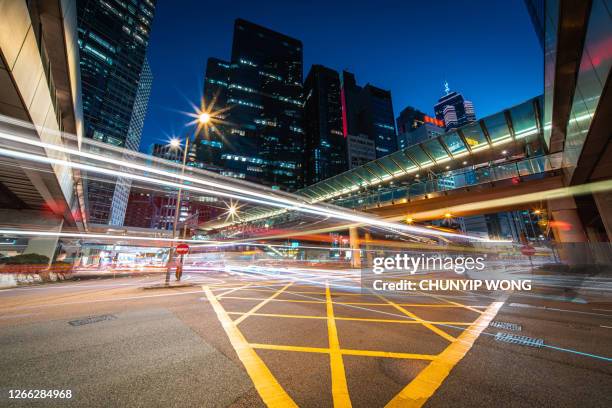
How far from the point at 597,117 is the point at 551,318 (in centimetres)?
756

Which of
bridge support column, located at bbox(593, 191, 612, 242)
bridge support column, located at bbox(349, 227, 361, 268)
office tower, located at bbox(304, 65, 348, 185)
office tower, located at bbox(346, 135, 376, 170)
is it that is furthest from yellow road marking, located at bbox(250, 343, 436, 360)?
office tower, located at bbox(346, 135, 376, 170)

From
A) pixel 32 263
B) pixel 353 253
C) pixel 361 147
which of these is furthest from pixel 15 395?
pixel 361 147

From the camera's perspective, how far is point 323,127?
123 meters

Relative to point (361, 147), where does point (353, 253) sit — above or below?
below

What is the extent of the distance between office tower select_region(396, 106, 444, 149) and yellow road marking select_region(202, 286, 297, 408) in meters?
145

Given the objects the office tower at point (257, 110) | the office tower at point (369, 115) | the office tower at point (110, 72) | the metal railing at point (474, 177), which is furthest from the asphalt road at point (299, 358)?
the office tower at point (369, 115)

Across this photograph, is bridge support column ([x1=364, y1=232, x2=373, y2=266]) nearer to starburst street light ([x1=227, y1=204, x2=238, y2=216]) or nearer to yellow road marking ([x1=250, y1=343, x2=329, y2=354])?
starburst street light ([x1=227, y1=204, x2=238, y2=216])

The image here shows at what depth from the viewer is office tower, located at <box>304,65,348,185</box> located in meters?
117

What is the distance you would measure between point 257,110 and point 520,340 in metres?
125

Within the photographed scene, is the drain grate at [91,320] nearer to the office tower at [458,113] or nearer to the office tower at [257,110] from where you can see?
the office tower at [257,110]

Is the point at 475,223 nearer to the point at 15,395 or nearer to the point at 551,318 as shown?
the point at 551,318

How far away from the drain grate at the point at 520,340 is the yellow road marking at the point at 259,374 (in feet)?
15.5

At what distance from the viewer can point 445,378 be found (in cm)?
311

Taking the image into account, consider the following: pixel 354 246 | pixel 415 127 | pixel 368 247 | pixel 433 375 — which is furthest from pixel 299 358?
pixel 415 127
